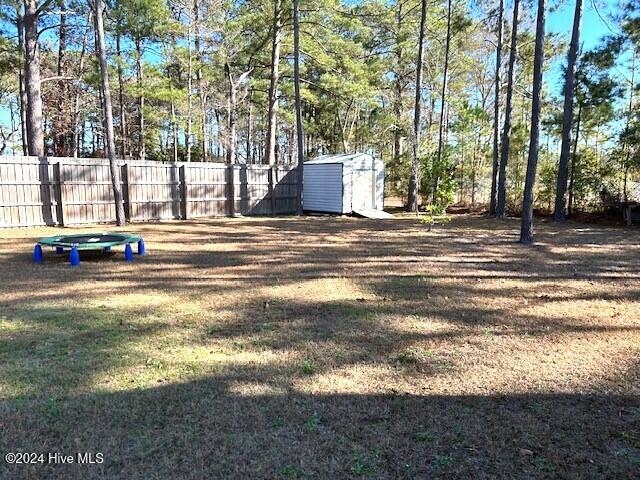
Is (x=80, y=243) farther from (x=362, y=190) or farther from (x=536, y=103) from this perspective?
(x=362, y=190)

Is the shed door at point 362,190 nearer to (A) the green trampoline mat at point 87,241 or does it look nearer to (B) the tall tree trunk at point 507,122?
(B) the tall tree trunk at point 507,122

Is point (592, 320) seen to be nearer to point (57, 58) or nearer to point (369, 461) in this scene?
point (369, 461)

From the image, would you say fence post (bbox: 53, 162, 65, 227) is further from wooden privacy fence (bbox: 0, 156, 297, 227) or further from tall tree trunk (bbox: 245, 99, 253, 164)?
tall tree trunk (bbox: 245, 99, 253, 164)

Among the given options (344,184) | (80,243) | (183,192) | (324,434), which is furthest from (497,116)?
(324,434)

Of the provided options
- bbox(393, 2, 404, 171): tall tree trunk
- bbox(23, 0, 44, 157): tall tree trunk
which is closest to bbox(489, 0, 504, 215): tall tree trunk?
bbox(393, 2, 404, 171): tall tree trunk

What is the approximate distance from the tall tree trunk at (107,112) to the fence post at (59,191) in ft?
4.40

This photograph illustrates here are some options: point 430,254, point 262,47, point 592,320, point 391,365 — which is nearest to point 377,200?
point 262,47

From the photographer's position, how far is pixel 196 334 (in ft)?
13.5

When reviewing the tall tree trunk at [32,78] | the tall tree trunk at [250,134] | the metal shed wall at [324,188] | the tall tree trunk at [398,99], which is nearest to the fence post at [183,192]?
the tall tree trunk at [32,78]

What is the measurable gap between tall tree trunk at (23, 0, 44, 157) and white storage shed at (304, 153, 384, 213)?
9858mm

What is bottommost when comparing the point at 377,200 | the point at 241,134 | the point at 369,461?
the point at 369,461

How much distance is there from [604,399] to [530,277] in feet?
12.8

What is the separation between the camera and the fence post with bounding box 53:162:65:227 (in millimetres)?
12808

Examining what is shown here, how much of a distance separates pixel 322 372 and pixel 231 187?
14.7 meters
